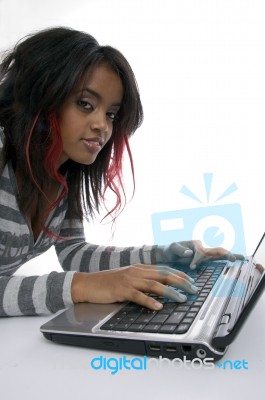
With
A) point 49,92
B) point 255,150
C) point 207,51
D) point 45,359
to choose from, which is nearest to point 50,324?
point 45,359

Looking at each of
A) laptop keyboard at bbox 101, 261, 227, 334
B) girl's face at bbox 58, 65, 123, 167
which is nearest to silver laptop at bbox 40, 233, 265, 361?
laptop keyboard at bbox 101, 261, 227, 334

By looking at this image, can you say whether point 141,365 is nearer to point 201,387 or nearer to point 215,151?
point 201,387

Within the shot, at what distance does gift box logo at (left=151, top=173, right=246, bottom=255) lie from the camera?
752 millimetres

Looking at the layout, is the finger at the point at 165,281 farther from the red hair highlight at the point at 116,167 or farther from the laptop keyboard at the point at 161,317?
the red hair highlight at the point at 116,167

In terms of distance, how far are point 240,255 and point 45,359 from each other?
21.6 inches

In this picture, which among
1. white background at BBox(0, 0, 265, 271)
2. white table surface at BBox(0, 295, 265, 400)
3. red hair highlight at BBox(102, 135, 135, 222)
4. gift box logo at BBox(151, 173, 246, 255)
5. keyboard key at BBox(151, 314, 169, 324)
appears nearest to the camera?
white table surface at BBox(0, 295, 265, 400)

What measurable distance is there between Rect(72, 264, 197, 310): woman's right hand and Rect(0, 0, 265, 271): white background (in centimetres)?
87

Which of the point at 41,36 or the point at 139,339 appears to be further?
the point at 41,36

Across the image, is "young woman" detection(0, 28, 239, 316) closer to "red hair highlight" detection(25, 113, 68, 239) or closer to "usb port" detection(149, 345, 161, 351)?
"red hair highlight" detection(25, 113, 68, 239)

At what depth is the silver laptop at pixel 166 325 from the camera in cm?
39

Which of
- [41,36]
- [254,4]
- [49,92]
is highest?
[254,4]

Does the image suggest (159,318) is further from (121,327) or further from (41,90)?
(41,90)

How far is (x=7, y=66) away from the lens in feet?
2.92

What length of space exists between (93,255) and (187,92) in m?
0.92
